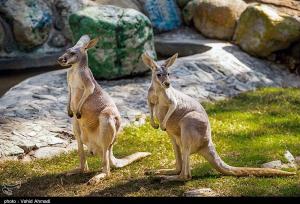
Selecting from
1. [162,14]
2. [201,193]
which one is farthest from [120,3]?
[201,193]

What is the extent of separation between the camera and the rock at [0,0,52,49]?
13125mm

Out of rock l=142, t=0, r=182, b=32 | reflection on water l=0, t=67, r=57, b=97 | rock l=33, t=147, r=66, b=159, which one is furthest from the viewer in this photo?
rock l=142, t=0, r=182, b=32

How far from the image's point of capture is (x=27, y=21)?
1324cm

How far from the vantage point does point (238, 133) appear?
8.52 m

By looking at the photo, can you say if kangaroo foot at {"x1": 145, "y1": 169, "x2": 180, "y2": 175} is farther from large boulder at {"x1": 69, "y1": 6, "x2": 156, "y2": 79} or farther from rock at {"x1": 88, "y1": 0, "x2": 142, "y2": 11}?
rock at {"x1": 88, "y1": 0, "x2": 142, "y2": 11}

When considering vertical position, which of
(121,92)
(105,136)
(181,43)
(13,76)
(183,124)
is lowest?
(13,76)

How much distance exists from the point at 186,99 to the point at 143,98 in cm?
350

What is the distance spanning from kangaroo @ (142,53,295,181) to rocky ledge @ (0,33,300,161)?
1.97 m

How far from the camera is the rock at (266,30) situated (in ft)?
40.3

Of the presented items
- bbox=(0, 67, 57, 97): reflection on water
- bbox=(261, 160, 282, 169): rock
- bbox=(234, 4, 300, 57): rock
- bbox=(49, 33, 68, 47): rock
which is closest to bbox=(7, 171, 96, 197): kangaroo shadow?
bbox=(261, 160, 282, 169): rock

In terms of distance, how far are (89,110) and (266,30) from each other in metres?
6.85

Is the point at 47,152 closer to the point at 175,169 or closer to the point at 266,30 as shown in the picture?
the point at 175,169

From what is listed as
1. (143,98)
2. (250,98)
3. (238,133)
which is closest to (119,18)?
(143,98)
